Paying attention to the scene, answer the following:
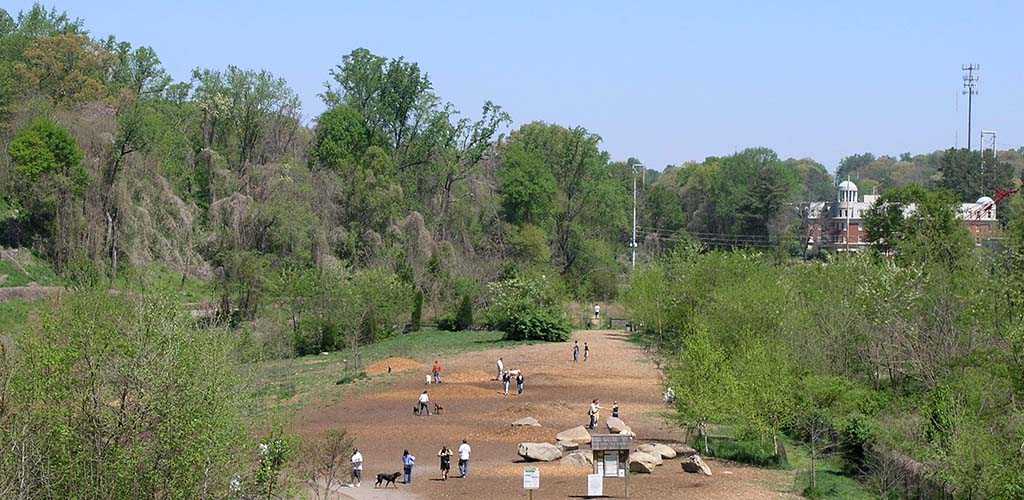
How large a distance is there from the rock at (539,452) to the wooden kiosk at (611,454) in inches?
248

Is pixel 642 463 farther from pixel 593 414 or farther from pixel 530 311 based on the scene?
pixel 530 311

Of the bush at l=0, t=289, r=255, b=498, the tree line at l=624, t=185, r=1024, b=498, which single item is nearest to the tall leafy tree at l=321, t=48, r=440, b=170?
the tree line at l=624, t=185, r=1024, b=498

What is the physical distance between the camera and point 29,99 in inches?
3671

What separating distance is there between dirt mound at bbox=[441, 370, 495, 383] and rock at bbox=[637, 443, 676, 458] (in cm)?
2021

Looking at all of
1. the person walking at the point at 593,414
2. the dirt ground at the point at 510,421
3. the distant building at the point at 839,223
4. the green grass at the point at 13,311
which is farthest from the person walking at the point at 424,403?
the distant building at the point at 839,223

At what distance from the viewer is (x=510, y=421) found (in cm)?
5159

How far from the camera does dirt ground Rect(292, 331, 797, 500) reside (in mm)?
38062

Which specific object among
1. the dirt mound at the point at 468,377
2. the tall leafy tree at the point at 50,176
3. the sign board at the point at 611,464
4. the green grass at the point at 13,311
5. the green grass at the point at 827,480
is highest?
the tall leafy tree at the point at 50,176

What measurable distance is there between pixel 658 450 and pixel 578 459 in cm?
275

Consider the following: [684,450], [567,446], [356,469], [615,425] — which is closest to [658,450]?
[684,450]

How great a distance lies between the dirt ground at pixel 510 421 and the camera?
38.1 m

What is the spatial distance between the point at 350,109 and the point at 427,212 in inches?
416

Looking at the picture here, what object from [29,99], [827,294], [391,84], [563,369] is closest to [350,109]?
[391,84]

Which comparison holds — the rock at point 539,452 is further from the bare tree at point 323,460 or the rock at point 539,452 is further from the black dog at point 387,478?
the bare tree at point 323,460
